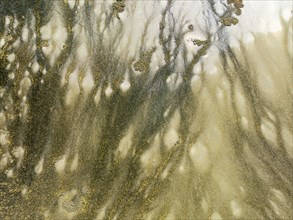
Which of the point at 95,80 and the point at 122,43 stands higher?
the point at 122,43

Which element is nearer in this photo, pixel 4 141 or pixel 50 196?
pixel 50 196

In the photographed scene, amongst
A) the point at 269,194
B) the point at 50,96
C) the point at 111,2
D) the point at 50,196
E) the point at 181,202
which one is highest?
the point at 111,2

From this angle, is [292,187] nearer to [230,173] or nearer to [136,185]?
[230,173]

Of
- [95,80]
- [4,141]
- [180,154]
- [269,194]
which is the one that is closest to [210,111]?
[180,154]

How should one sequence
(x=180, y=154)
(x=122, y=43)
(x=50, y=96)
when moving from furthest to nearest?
(x=122, y=43) < (x=50, y=96) < (x=180, y=154)

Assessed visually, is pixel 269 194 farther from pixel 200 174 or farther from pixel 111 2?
pixel 111 2

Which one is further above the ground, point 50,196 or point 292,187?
point 292,187

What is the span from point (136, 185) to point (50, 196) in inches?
27.4

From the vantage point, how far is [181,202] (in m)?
2.66

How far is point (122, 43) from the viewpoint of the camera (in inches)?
132

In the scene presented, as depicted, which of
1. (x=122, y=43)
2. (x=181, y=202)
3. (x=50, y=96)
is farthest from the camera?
(x=122, y=43)

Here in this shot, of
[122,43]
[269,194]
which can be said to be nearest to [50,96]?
[122,43]

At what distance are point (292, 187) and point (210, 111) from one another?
915mm

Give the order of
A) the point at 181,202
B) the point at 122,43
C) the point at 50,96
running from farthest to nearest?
the point at 122,43, the point at 50,96, the point at 181,202
